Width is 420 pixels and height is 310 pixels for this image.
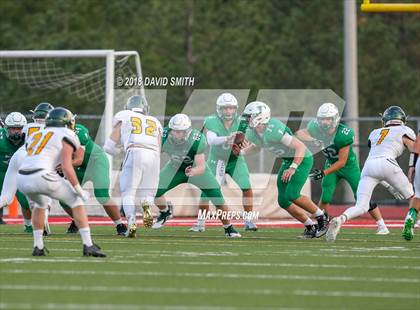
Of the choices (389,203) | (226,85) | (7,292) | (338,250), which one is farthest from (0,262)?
(226,85)

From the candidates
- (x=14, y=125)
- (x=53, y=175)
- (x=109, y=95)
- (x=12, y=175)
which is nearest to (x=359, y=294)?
(x=53, y=175)

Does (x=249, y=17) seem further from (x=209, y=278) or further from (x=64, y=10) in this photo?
(x=209, y=278)

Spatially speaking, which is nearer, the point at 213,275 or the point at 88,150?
the point at 213,275

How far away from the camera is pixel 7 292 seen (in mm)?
8711

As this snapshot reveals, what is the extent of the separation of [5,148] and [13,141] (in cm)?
19

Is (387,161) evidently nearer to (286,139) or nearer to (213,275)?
(286,139)

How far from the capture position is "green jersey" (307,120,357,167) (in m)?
14.6

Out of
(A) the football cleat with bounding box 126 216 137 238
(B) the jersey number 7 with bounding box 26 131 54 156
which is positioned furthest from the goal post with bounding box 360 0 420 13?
(B) the jersey number 7 with bounding box 26 131 54 156

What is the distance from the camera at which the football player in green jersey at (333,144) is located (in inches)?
572

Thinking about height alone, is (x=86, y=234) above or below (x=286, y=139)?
below

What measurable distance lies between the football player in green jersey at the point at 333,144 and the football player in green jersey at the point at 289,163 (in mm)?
296

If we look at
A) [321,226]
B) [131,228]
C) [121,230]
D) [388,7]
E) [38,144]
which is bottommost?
[121,230]

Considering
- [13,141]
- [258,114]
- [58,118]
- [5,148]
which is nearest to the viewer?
[58,118]

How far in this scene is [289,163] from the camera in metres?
14.3
